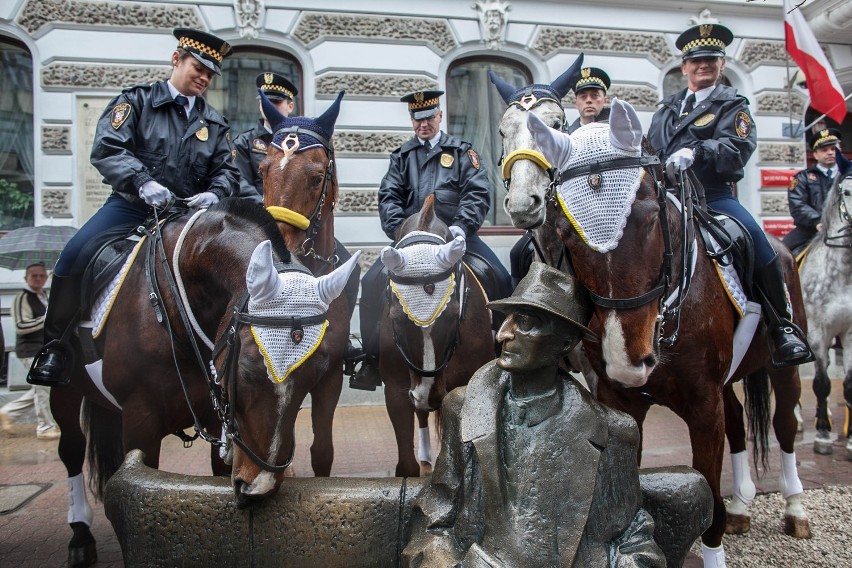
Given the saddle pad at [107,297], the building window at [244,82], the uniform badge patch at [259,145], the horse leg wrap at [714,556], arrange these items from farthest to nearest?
1. the building window at [244,82]
2. the uniform badge patch at [259,145]
3. the saddle pad at [107,297]
4. the horse leg wrap at [714,556]

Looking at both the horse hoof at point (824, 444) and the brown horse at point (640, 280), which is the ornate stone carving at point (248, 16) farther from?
the horse hoof at point (824, 444)

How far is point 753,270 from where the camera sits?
143 inches

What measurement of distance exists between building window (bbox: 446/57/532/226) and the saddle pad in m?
6.38

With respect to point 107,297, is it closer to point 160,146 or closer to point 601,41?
point 160,146

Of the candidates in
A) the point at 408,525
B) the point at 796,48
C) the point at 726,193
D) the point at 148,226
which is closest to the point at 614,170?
the point at 408,525

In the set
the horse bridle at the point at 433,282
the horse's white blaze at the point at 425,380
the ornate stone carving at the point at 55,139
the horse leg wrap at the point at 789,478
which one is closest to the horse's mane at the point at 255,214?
the horse bridle at the point at 433,282

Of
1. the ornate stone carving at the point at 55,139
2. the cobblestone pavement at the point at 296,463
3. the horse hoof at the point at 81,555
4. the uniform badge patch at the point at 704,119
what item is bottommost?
the cobblestone pavement at the point at 296,463

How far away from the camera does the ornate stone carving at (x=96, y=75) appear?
778 centimetres

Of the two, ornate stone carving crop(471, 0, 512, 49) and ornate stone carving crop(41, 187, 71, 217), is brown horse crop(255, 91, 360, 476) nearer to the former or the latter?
ornate stone carving crop(41, 187, 71, 217)

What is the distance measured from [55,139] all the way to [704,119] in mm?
7432

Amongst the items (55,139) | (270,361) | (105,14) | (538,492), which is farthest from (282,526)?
(105,14)

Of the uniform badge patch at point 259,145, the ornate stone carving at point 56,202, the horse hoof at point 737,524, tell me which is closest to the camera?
the horse hoof at point 737,524

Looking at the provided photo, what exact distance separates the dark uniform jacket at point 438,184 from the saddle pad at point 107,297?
1.90 meters

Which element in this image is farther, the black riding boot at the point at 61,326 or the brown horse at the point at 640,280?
the black riding boot at the point at 61,326
